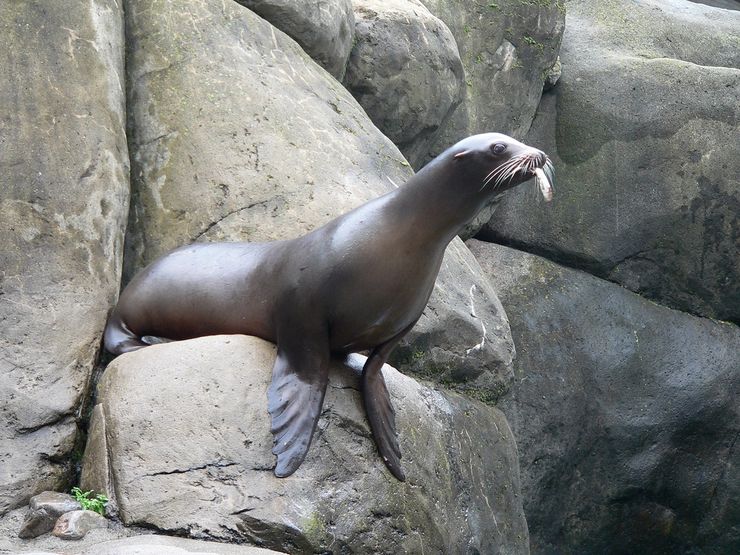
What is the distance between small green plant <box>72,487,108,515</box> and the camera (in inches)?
161

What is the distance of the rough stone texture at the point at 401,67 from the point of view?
686 cm

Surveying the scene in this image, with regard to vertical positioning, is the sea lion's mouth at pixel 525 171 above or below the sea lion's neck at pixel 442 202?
above

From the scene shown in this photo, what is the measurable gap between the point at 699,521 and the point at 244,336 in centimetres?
461

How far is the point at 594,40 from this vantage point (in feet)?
28.2

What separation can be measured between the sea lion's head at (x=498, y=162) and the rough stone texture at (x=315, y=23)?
7.14 ft

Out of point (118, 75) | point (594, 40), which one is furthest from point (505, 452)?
point (594, 40)

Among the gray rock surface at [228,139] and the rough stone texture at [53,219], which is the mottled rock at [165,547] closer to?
the rough stone texture at [53,219]

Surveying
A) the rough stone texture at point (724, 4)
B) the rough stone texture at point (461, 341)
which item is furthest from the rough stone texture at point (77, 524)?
the rough stone texture at point (724, 4)

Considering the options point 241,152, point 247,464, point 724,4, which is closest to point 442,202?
point 247,464

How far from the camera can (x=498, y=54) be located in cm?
786

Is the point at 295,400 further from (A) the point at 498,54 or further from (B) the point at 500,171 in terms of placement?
(A) the point at 498,54

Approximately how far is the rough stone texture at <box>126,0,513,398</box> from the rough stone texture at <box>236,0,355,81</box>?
0.19 meters

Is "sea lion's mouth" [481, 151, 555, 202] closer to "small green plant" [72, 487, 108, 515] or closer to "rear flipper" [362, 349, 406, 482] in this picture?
"rear flipper" [362, 349, 406, 482]

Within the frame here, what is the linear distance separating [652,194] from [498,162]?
3950 millimetres
